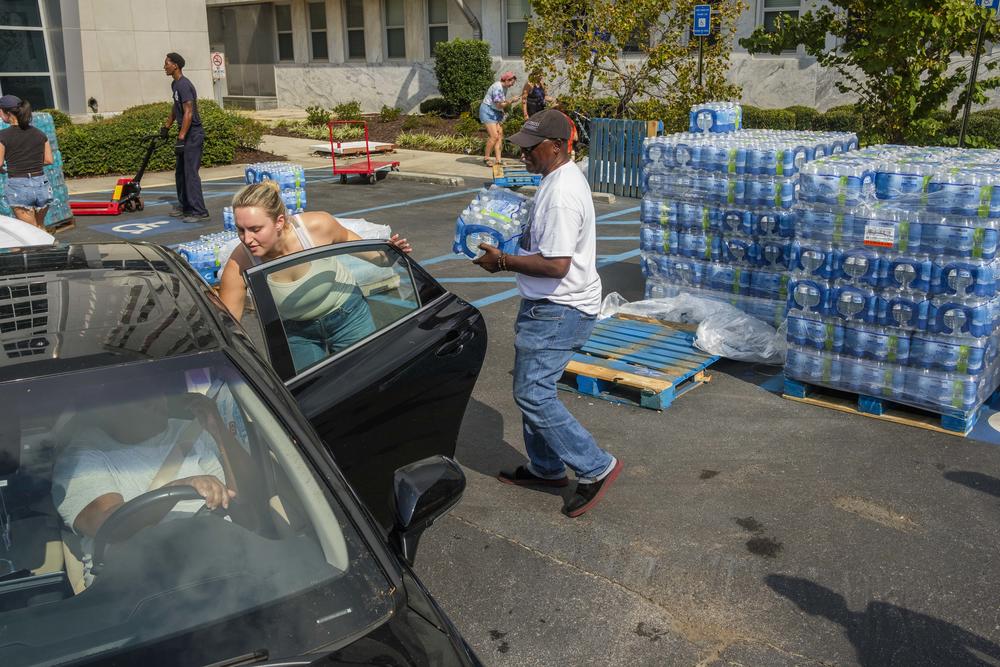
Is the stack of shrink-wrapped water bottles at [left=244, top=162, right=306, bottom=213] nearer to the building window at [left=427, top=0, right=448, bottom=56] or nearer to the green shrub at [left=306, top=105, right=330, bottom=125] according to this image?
the green shrub at [left=306, top=105, right=330, bottom=125]

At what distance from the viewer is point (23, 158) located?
10945 mm

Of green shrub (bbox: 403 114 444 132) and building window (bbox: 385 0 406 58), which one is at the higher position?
building window (bbox: 385 0 406 58)

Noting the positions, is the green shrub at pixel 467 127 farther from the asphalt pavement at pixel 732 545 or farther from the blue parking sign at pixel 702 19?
the asphalt pavement at pixel 732 545

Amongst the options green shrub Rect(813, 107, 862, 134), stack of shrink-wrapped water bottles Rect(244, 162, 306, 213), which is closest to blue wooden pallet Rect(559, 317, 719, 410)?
stack of shrink-wrapped water bottles Rect(244, 162, 306, 213)

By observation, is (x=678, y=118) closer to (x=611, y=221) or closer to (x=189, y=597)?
(x=611, y=221)

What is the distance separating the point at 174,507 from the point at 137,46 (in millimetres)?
23247

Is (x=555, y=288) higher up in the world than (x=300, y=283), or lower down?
lower down

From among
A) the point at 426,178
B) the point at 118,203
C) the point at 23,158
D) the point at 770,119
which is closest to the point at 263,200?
the point at 23,158

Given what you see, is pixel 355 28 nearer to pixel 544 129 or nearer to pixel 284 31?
pixel 284 31

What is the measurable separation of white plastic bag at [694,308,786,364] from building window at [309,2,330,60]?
2448 cm

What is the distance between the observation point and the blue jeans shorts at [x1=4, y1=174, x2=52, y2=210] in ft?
36.0

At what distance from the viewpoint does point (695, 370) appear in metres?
6.75

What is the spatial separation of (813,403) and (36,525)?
209 inches

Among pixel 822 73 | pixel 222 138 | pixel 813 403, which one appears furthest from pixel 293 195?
pixel 822 73
